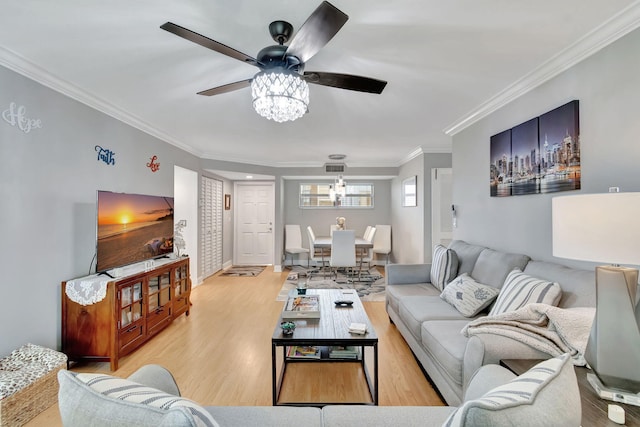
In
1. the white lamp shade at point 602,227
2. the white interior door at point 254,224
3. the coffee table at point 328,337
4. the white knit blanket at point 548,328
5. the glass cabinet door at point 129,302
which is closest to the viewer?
the white lamp shade at point 602,227

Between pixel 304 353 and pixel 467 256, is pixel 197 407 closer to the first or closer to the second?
pixel 304 353

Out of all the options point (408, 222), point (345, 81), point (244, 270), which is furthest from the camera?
point (244, 270)

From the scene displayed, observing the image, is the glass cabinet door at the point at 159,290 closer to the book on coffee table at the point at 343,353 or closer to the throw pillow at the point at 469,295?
the book on coffee table at the point at 343,353

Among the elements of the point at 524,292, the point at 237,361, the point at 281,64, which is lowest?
the point at 237,361

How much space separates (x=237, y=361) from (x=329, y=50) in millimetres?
2605

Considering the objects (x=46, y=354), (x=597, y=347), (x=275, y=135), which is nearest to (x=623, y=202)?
(x=597, y=347)

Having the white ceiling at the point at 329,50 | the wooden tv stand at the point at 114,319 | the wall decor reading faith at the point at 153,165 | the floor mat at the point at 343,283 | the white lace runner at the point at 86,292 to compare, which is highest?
the white ceiling at the point at 329,50

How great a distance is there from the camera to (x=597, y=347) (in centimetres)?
121

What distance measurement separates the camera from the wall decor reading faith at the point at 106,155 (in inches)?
117

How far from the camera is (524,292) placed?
1.96 m

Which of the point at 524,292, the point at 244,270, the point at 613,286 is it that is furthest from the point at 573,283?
the point at 244,270

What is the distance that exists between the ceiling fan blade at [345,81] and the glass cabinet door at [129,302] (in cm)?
235

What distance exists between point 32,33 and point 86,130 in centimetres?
113

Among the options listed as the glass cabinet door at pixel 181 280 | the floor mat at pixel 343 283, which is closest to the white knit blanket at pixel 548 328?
the floor mat at pixel 343 283
